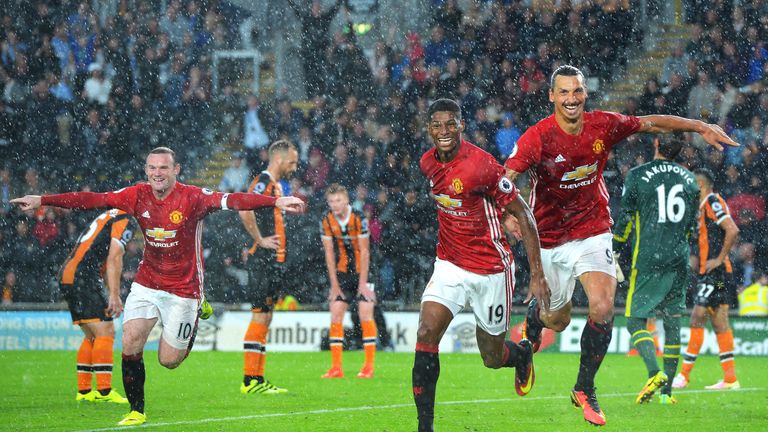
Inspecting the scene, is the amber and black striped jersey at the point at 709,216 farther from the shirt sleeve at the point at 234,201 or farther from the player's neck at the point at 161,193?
the player's neck at the point at 161,193

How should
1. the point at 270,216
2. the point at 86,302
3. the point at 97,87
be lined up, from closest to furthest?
1. the point at 86,302
2. the point at 270,216
3. the point at 97,87

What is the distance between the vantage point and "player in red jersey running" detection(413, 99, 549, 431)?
7336mm

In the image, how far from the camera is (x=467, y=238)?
7559 mm

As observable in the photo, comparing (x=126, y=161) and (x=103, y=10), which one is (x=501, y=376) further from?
(x=103, y=10)

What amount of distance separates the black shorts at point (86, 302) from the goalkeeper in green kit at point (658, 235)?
4837 mm

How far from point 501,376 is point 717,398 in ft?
10.9

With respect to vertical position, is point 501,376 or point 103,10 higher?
point 103,10

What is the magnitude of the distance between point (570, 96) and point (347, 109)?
11.7m

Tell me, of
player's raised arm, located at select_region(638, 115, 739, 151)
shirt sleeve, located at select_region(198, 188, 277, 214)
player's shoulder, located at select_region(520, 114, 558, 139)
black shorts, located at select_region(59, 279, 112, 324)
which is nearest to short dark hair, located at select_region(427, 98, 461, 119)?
player's shoulder, located at select_region(520, 114, 558, 139)

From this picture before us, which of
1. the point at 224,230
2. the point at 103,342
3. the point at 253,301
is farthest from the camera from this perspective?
the point at 224,230

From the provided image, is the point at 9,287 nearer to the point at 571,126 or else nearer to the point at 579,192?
the point at 579,192

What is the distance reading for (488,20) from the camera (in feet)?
64.7

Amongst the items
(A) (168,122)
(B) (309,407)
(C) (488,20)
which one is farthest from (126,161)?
(B) (309,407)

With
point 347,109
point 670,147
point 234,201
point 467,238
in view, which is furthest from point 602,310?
point 347,109
